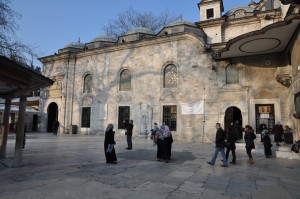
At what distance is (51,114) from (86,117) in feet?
18.7

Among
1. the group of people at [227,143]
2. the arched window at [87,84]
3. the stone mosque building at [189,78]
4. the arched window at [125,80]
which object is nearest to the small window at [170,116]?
the stone mosque building at [189,78]

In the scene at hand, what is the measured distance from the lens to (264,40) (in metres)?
13.0

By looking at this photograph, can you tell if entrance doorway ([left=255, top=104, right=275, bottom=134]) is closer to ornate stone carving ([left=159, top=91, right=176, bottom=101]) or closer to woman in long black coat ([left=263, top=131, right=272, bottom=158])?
woman in long black coat ([left=263, top=131, right=272, bottom=158])

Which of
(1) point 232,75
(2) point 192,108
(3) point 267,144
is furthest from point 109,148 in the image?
(1) point 232,75

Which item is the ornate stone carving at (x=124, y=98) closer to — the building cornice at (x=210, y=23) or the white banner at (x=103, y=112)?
the white banner at (x=103, y=112)

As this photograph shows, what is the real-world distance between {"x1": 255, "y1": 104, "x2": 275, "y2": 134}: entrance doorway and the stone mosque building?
61 mm

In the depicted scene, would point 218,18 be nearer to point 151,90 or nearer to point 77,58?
point 151,90

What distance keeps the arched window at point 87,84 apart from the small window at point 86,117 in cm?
184

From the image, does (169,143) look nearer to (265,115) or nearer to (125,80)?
(265,115)

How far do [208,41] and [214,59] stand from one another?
5.55m

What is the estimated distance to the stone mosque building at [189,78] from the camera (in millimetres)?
14719

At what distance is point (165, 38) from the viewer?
1923cm

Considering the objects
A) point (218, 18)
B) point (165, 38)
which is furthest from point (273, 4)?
point (165, 38)

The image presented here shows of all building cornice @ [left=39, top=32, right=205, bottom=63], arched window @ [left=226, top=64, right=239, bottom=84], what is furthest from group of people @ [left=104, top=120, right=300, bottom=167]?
building cornice @ [left=39, top=32, right=205, bottom=63]
